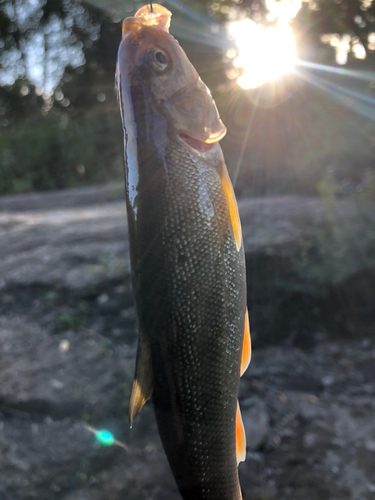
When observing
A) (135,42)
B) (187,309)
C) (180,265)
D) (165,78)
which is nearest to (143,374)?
(187,309)

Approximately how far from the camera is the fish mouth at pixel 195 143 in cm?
147

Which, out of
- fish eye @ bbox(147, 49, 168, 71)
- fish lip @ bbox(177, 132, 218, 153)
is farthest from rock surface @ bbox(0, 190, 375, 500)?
fish eye @ bbox(147, 49, 168, 71)

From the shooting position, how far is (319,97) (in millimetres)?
10297

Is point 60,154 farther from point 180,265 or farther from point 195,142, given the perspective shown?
point 180,265

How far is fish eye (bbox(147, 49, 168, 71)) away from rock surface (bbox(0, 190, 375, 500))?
2.83m

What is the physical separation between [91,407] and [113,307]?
136 cm

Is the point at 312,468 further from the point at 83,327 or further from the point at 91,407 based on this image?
the point at 83,327

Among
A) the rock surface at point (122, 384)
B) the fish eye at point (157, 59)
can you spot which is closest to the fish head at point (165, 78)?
the fish eye at point (157, 59)

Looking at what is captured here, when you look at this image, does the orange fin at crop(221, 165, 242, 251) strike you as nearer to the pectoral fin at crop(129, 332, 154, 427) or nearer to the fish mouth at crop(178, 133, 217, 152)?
the fish mouth at crop(178, 133, 217, 152)

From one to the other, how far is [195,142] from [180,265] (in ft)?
1.49

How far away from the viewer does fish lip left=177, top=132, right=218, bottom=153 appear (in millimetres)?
1465

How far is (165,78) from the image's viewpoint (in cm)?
147

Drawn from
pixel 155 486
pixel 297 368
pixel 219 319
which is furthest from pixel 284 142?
pixel 219 319

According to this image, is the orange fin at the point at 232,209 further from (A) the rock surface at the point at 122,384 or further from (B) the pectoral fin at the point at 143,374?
(A) the rock surface at the point at 122,384
